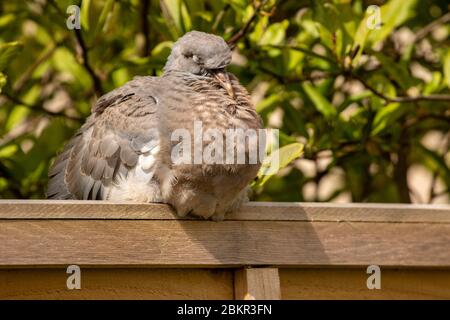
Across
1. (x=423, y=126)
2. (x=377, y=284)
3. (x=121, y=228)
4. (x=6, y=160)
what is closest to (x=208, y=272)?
(x=121, y=228)

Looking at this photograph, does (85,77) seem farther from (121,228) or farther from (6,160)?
(121,228)

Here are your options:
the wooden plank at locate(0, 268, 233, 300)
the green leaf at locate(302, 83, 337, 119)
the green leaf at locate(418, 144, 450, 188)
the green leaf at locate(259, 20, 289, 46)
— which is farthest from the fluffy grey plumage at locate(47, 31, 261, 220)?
the green leaf at locate(418, 144, 450, 188)

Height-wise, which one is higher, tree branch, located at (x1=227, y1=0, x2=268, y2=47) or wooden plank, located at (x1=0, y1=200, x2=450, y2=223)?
tree branch, located at (x1=227, y1=0, x2=268, y2=47)

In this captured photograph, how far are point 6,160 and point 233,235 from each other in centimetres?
132

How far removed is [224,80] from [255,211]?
454 millimetres

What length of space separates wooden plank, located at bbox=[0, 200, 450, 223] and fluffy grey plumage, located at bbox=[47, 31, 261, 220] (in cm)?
6

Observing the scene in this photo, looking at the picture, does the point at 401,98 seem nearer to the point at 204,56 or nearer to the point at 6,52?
the point at 204,56

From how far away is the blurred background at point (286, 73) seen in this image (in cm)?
317

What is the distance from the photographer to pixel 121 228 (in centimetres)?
238

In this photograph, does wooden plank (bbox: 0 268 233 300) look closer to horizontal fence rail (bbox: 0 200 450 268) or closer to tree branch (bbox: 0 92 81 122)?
horizontal fence rail (bbox: 0 200 450 268)

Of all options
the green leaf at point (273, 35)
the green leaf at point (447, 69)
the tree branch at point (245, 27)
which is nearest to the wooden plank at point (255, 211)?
the green leaf at point (447, 69)

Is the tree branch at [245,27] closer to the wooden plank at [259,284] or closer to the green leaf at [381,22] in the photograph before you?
the green leaf at [381,22]

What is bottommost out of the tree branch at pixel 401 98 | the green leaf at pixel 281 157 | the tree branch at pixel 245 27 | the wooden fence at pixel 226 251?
the wooden fence at pixel 226 251

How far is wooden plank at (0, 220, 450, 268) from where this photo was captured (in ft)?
7.59
